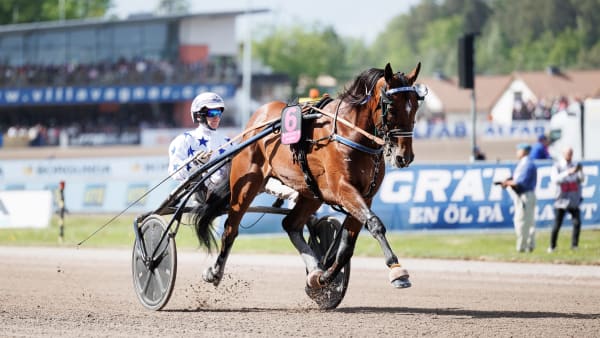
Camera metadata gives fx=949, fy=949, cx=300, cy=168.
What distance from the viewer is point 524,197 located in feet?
48.3

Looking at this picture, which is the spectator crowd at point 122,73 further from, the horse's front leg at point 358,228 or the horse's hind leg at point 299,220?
the horse's front leg at point 358,228

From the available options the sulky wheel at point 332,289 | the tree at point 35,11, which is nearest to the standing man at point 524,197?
the sulky wheel at point 332,289

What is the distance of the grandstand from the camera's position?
51969mm

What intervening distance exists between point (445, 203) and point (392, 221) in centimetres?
95

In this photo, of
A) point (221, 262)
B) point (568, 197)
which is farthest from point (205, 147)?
point (568, 197)

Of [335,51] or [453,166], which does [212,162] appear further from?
[335,51]

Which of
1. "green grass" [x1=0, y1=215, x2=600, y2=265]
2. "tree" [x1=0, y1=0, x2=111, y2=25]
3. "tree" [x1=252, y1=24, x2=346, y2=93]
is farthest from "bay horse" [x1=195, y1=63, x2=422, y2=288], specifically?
"tree" [x1=252, y1=24, x2=346, y2=93]

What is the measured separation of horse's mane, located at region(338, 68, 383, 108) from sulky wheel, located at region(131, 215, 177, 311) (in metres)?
2.00

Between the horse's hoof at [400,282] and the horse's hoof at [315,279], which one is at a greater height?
the horse's hoof at [400,282]

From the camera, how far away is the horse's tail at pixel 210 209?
8.87 m

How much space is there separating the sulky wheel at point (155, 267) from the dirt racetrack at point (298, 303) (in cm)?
16

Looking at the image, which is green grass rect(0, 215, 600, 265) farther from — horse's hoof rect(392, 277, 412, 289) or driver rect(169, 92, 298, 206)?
horse's hoof rect(392, 277, 412, 289)

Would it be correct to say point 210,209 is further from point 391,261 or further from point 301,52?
point 301,52

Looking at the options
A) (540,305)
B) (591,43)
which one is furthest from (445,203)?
(591,43)
